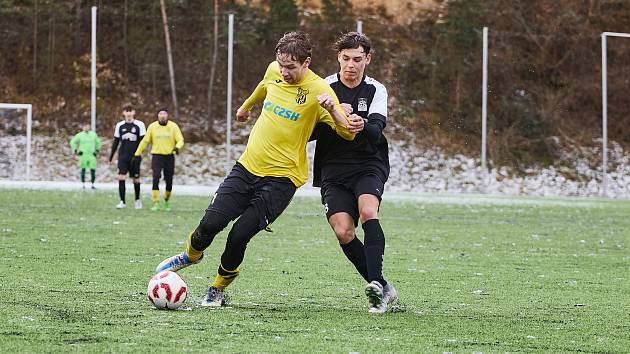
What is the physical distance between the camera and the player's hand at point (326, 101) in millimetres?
6926

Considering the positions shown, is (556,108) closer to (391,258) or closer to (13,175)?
(13,175)

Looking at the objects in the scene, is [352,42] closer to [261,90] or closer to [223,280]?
[261,90]

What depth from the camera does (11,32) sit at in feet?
144

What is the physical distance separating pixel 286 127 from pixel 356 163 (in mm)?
604

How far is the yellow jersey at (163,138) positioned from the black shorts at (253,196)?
14008 mm

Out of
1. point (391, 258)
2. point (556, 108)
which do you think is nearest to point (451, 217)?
point (391, 258)

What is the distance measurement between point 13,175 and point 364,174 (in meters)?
31.4

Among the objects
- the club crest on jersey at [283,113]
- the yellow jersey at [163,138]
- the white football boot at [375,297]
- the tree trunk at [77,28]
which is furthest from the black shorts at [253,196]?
the tree trunk at [77,28]

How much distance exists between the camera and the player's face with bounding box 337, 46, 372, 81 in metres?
7.46

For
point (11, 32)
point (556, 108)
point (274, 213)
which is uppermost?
point (11, 32)

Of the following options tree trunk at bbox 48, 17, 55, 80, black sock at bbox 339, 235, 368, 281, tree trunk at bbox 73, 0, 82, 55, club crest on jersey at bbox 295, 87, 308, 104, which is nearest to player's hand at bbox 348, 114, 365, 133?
club crest on jersey at bbox 295, 87, 308, 104

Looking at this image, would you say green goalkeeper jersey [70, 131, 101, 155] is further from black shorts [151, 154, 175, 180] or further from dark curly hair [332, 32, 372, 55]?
dark curly hair [332, 32, 372, 55]

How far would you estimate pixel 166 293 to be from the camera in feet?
22.4

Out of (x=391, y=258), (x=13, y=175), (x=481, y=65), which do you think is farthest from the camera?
(x=481, y=65)
